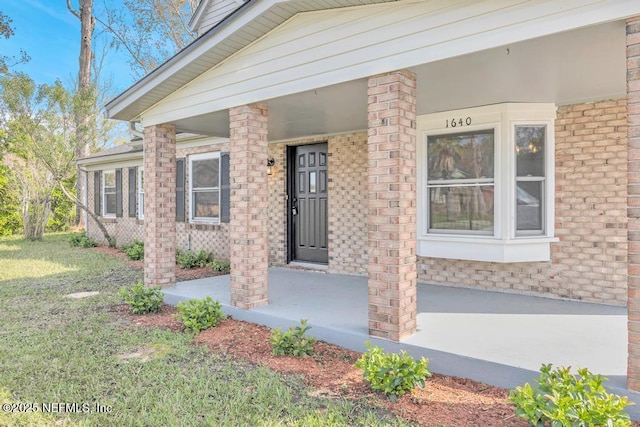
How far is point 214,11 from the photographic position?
380 inches

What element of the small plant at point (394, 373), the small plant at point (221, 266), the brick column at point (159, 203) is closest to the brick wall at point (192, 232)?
the small plant at point (221, 266)

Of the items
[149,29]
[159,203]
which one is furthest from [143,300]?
[149,29]

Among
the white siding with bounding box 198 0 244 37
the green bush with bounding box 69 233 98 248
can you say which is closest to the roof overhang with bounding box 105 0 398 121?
the white siding with bounding box 198 0 244 37

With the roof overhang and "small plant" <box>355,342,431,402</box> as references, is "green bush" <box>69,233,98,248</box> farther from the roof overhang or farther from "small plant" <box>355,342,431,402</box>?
"small plant" <box>355,342,431,402</box>

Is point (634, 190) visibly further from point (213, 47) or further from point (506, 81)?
point (213, 47)

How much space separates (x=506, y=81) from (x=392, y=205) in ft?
6.07

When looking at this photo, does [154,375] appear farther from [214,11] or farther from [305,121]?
[214,11]

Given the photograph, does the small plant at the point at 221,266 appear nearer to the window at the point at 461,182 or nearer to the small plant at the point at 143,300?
the small plant at the point at 143,300

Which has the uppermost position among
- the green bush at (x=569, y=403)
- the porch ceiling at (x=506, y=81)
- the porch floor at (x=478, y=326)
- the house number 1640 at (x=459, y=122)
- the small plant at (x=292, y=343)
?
the porch ceiling at (x=506, y=81)

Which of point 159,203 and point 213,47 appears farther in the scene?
point 159,203

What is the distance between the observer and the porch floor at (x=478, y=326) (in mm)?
3172

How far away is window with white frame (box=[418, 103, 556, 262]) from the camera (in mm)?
5023

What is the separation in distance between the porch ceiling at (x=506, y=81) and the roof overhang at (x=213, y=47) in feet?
1.86

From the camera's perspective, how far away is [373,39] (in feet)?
12.2
